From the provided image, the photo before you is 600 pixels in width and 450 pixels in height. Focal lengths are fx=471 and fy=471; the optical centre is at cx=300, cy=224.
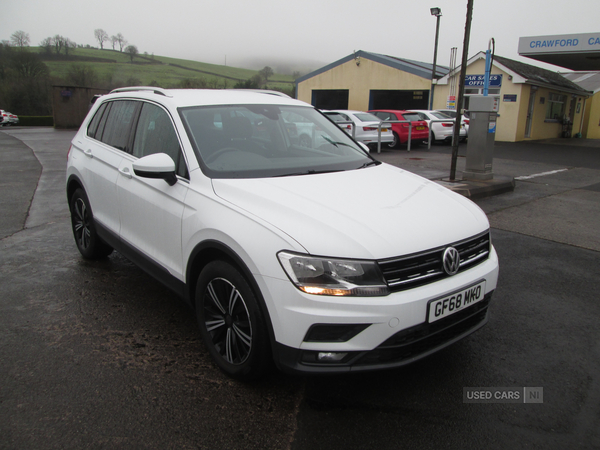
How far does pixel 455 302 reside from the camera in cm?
258

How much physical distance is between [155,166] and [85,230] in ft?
7.55

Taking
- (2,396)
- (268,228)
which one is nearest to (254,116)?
(268,228)

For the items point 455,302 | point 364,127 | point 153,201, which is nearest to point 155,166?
point 153,201

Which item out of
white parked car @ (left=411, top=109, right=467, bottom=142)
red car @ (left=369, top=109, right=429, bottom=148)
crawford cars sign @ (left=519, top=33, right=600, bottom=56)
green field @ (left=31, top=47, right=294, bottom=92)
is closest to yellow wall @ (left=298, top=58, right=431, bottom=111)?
crawford cars sign @ (left=519, top=33, right=600, bottom=56)

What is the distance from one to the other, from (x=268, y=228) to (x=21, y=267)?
3.54 m

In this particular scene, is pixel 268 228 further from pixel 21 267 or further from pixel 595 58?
pixel 595 58

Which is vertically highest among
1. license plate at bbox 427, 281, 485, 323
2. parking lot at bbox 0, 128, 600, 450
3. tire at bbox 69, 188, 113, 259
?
license plate at bbox 427, 281, 485, 323

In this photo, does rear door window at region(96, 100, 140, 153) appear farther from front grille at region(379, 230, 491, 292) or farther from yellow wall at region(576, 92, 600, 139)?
yellow wall at region(576, 92, 600, 139)

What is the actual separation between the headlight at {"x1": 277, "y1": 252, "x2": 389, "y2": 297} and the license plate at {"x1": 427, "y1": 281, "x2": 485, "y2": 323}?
308 mm

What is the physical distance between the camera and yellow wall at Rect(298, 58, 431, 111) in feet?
96.9

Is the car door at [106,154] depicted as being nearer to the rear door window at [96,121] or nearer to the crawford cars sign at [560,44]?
the rear door window at [96,121]

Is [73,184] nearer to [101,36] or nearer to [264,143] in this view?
[264,143]

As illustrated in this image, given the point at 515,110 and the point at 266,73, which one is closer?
the point at 515,110

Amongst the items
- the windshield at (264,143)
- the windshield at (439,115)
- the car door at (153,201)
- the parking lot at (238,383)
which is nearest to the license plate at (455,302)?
the parking lot at (238,383)
